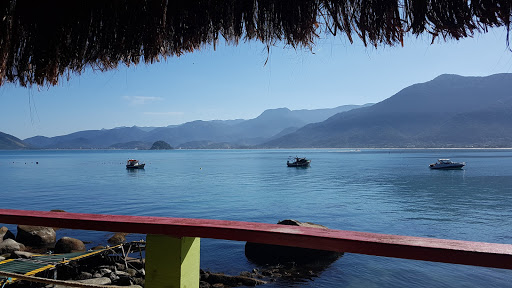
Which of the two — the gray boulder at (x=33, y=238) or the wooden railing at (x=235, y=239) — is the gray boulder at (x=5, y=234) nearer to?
the gray boulder at (x=33, y=238)

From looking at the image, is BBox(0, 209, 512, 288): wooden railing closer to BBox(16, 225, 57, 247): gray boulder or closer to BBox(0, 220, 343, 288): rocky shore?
BBox(0, 220, 343, 288): rocky shore

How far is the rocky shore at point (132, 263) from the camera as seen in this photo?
7.84 metres

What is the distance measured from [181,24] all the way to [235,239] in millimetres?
1361

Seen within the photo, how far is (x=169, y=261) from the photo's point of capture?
169 cm

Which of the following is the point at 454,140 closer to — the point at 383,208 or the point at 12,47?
the point at 383,208

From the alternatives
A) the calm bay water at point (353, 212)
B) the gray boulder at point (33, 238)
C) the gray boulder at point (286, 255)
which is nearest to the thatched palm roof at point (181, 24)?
the calm bay water at point (353, 212)

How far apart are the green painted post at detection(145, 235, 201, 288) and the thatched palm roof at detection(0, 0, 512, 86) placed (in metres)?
1.21

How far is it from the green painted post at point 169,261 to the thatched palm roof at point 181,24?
1.21m

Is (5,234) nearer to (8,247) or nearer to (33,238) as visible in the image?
(33,238)

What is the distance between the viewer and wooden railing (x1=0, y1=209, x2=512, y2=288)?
1213 millimetres

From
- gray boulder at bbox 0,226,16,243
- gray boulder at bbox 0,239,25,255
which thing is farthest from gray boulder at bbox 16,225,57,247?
gray boulder at bbox 0,239,25,255

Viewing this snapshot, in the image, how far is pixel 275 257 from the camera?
1126 centimetres

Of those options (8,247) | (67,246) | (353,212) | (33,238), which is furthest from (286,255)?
(353,212)

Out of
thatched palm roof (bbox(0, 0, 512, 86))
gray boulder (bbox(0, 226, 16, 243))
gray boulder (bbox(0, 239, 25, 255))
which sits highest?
thatched palm roof (bbox(0, 0, 512, 86))
